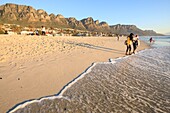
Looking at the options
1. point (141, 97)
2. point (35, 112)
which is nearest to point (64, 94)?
point (35, 112)

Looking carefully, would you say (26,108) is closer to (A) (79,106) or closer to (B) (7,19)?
(A) (79,106)

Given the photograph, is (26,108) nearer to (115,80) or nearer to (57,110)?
(57,110)

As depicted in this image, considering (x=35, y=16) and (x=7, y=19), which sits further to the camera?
(x=35, y=16)

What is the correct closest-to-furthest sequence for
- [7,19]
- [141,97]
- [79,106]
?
1. [79,106]
2. [141,97]
3. [7,19]

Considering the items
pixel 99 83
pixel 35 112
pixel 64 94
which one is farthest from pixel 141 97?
pixel 35 112

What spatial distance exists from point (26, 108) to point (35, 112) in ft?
0.95

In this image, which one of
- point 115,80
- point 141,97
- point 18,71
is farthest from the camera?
point 18,71

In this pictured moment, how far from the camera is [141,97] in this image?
434 centimetres

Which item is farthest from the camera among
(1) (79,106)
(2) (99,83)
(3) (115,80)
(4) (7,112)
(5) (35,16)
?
(5) (35,16)

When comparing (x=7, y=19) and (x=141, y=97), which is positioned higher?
(x=7, y=19)

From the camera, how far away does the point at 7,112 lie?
3.33 m

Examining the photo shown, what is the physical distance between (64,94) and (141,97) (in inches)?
81.6

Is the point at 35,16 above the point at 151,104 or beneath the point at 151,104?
above

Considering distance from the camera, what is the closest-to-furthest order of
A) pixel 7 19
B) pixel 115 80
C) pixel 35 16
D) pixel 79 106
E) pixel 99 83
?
pixel 79 106 < pixel 99 83 < pixel 115 80 < pixel 7 19 < pixel 35 16
